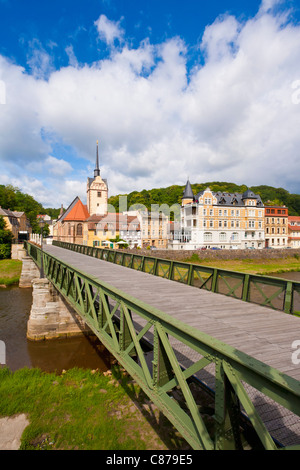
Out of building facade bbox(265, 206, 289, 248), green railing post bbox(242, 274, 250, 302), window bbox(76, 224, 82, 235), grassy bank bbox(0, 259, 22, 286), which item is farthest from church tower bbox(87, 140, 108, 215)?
green railing post bbox(242, 274, 250, 302)

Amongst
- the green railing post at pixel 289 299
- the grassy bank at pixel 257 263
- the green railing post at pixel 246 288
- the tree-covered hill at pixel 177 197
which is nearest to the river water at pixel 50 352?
the green railing post at pixel 246 288

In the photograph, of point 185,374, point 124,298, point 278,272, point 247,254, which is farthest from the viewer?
point 247,254

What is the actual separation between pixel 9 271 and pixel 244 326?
35.3m

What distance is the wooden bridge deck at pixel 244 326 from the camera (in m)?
3.22

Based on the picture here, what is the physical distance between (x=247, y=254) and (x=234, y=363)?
4979 cm

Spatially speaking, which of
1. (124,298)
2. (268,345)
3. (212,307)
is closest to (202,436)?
(268,345)

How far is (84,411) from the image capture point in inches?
297

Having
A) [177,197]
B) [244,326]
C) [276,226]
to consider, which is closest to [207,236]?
[276,226]

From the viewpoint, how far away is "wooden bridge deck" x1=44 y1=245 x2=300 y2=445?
3.22m

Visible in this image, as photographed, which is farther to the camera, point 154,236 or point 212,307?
point 154,236
